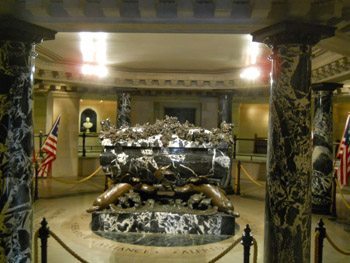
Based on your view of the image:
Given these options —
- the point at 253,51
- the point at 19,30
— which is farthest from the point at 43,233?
the point at 253,51

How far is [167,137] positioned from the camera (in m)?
7.96

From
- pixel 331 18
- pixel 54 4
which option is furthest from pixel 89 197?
pixel 331 18

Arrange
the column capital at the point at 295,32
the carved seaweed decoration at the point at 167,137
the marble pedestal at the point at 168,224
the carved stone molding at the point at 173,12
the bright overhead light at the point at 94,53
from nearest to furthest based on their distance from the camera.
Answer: the carved stone molding at the point at 173,12, the column capital at the point at 295,32, the bright overhead light at the point at 94,53, the marble pedestal at the point at 168,224, the carved seaweed decoration at the point at 167,137

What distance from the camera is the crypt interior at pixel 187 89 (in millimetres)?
3977

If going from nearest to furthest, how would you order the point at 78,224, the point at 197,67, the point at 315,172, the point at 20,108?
the point at 20,108
the point at 78,224
the point at 315,172
the point at 197,67

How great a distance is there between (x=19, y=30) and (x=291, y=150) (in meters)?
3.04

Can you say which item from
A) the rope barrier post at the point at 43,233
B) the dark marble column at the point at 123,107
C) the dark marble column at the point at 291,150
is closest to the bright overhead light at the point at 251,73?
the dark marble column at the point at 123,107

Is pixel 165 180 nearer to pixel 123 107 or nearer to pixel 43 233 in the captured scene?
pixel 43 233

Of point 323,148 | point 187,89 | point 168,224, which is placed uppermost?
point 187,89

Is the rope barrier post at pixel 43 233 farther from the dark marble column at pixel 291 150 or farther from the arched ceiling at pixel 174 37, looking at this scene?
the dark marble column at pixel 291 150

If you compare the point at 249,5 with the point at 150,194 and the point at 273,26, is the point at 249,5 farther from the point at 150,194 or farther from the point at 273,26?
the point at 150,194

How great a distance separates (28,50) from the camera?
4.20m

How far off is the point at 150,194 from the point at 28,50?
4.28 meters

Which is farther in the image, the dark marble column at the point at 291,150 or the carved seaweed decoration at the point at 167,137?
the carved seaweed decoration at the point at 167,137
